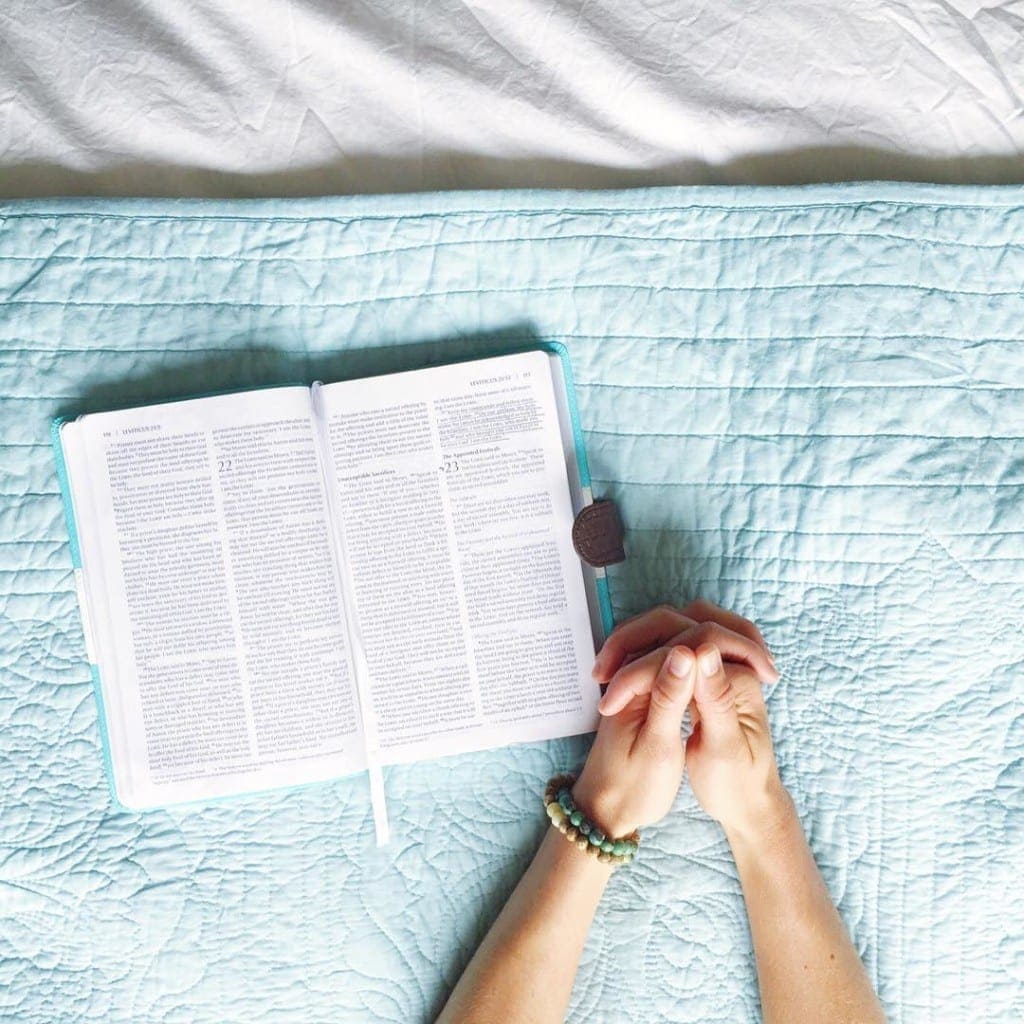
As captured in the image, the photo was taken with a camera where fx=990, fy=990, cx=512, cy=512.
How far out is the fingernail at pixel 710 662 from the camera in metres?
0.73

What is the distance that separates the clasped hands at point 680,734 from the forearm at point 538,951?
0.17 ft

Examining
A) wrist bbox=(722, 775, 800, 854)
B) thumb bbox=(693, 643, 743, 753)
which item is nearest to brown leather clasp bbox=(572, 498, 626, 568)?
thumb bbox=(693, 643, 743, 753)

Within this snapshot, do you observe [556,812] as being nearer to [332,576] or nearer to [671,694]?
[671,694]

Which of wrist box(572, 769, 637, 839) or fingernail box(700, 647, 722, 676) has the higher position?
fingernail box(700, 647, 722, 676)

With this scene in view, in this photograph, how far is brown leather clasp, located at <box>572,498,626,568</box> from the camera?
0.82 metres

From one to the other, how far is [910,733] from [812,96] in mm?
544

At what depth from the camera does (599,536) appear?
82 cm

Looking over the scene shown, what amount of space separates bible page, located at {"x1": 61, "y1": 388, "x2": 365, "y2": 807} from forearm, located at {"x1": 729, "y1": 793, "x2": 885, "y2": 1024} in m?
0.36

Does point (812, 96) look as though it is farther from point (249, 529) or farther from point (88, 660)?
point (88, 660)

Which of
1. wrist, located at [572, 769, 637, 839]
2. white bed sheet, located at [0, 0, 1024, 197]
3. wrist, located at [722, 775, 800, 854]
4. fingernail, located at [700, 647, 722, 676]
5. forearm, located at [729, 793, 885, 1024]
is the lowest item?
forearm, located at [729, 793, 885, 1024]

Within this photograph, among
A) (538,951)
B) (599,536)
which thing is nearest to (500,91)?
(599,536)

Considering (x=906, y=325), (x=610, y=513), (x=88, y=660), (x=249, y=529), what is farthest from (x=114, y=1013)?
(x=906, y=325)

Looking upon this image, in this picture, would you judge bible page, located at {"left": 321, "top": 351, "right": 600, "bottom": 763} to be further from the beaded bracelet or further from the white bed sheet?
the white bed sheet

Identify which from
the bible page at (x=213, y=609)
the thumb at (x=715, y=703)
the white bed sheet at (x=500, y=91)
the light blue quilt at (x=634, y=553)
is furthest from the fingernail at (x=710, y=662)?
the white bed sheet at (x=500, y=91)
